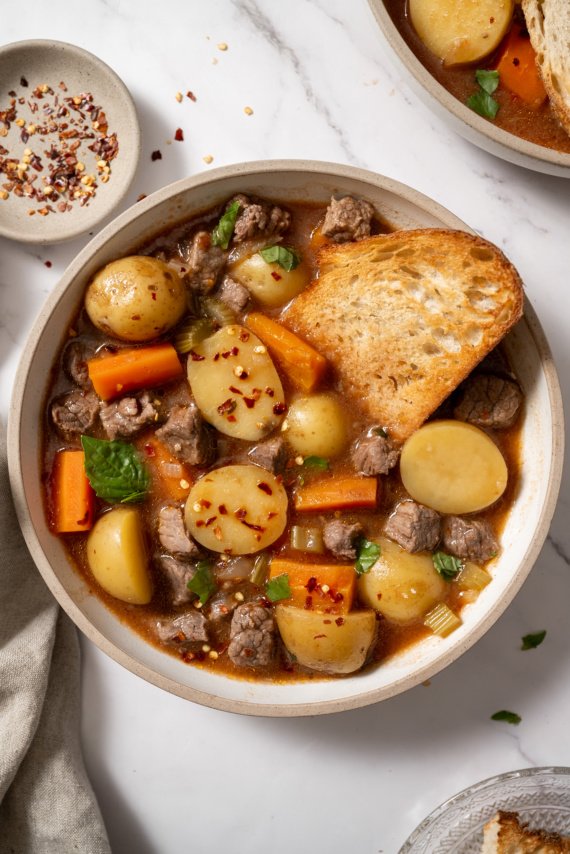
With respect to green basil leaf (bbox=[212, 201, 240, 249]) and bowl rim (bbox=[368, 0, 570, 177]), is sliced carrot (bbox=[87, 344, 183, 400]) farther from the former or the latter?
bowl rim (bbox=[368, 0, 570, 177])

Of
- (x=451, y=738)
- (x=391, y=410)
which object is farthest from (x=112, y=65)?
(x=451, y=738)

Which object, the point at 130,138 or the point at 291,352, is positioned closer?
the point at 291,352

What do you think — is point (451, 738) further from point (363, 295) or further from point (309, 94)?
point (309, 94)

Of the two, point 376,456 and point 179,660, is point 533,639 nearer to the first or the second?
point 376,456

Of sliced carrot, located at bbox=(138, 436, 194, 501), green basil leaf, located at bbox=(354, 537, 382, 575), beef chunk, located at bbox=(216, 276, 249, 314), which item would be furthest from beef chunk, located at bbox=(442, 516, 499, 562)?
beef chunk, located at bbox=(216, 276, 249, 314)

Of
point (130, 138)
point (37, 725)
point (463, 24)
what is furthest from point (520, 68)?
point (37, 725)

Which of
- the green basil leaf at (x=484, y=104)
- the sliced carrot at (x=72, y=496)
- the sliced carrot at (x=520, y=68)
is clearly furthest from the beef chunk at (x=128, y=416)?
the sliced carrot at (x=520, y=68)

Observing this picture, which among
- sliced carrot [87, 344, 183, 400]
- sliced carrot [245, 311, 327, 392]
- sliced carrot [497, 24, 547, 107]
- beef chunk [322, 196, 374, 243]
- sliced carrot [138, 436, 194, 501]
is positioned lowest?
sliced carrot [138, 436, 194, 501]
